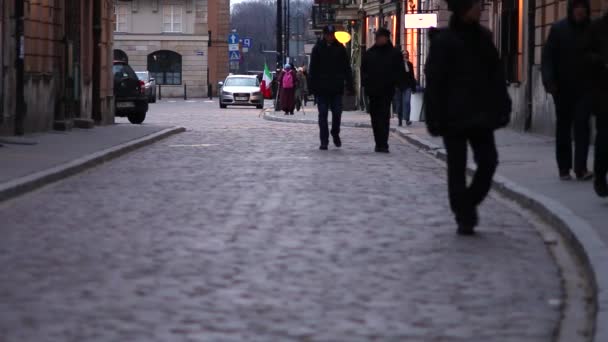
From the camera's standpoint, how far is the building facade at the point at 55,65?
2353cm

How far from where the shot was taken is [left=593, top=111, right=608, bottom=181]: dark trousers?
39.9 ft

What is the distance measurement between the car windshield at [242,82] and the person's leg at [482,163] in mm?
52720

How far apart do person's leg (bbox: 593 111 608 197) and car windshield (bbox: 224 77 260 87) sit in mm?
51122

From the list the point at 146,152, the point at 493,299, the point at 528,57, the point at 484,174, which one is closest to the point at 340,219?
the point at 484,174

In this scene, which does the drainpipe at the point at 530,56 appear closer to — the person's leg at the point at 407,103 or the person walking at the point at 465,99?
the person's leg at the point at 407,103

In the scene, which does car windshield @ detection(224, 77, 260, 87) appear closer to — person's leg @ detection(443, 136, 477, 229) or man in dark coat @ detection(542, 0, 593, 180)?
man in dark coat @ detection(542, 0, 593, 180)

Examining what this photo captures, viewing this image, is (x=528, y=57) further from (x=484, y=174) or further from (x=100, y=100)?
(x=484, y=174)

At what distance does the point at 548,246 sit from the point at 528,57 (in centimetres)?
1754

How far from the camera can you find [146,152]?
A: 72.7ft

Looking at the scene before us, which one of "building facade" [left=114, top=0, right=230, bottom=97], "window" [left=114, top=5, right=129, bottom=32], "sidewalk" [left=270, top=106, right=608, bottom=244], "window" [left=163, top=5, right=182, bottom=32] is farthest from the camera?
"window" [left=163, top=5, right=182, bottom=32]

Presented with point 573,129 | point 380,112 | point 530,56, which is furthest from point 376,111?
point 530,56

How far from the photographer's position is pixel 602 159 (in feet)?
39.9

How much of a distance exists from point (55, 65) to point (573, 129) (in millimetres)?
15296

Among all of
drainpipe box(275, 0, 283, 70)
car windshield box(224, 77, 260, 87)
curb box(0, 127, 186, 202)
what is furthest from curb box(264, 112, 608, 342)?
drainpipe box(275, 0, 283, 70)
